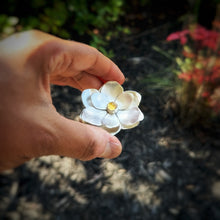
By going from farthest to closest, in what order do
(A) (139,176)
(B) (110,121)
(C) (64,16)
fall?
1. (C) (64,16)
2. (A) (139,176)
3. (B) (110,121)

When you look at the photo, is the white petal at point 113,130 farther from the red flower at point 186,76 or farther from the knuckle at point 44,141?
the red flower at point 186,76

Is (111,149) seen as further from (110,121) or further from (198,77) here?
(198,77)

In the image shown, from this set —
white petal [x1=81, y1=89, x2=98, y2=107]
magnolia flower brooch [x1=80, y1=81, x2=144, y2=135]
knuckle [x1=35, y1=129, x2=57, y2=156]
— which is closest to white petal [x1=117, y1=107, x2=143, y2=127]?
magnolia flower brooch [x1=80, y1=81, x2=144, y2=135]

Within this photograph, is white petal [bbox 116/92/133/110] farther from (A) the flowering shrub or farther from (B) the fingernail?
(A) the flowering shrub

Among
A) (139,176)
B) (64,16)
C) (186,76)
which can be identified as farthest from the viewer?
(64,16)

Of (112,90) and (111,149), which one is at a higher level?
(112,90)

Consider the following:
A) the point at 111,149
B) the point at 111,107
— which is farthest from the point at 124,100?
the point at 111,149

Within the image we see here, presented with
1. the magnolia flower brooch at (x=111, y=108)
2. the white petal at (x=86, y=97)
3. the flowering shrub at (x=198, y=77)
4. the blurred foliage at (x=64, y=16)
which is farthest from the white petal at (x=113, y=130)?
the blurred foliage at (x=64, y=16)

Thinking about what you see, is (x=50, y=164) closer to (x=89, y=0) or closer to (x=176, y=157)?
(x=176, y=157)

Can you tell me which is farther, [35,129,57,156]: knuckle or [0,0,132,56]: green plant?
[0,0,132,56]: green plant
